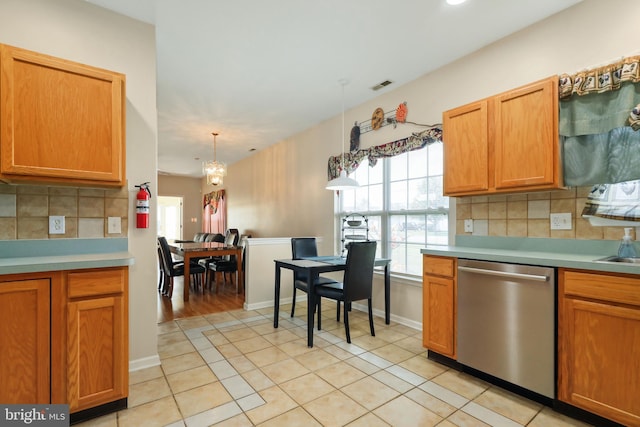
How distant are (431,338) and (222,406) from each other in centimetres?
157

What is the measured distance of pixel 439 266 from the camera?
2303 mm

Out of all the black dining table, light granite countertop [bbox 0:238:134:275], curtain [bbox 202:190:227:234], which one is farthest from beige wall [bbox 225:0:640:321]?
curtain [bbox 202:190:227:234]

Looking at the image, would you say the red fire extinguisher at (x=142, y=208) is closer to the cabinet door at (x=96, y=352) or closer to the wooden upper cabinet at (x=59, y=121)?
the wooden upper cabinet at (x=59, y=121)

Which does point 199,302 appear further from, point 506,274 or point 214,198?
point 214,198

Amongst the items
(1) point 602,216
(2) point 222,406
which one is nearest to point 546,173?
(1) point 602,216

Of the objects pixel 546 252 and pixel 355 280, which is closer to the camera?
pixel 546 252

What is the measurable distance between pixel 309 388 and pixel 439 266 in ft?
4.21

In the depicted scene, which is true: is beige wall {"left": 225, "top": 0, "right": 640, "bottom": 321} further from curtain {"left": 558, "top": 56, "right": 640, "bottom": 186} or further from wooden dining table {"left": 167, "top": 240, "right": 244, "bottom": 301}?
wooden dining table {"left": 167, "top": 240, "right": 244, "bottom": 301}

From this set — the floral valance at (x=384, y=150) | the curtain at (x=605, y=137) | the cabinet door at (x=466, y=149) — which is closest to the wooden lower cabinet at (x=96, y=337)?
the cabinet door at (x=466, y=149)

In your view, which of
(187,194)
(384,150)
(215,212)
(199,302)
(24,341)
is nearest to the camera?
(24,341)

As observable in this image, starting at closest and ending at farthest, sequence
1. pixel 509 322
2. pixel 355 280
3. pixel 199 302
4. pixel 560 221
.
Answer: pixel 509 322, pixel 560 221, pixel 355 280, pixel 199 302

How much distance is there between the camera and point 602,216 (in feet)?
6.43

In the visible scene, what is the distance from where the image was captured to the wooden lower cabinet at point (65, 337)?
1.45 m

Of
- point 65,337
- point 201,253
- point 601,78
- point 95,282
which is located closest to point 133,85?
point 95,282
